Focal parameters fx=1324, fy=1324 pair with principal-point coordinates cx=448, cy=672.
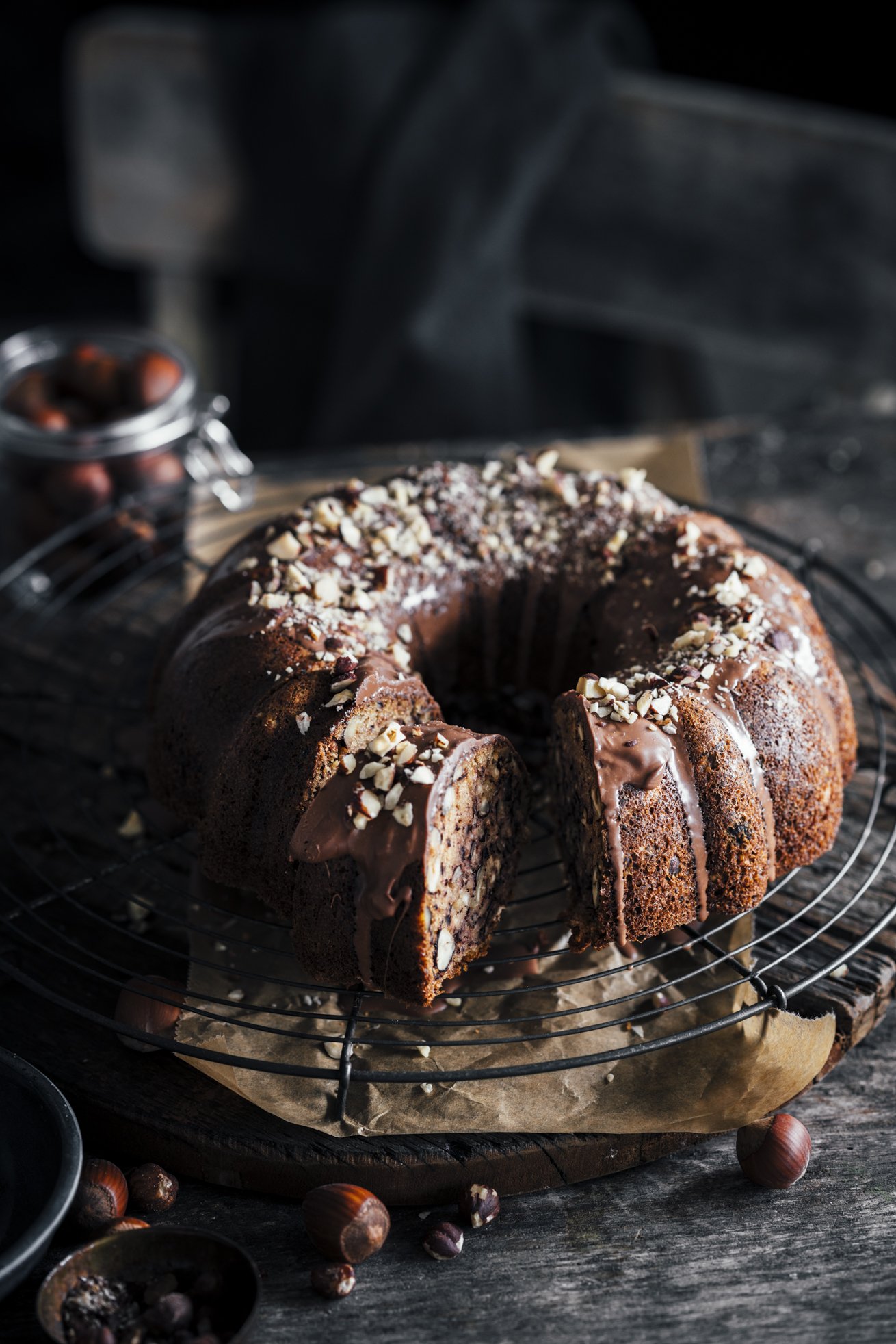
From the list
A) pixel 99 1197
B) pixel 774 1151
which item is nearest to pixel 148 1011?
pixel 99 1197

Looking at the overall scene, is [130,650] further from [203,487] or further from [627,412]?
[627,412]

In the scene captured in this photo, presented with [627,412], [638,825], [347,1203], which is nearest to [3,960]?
[347,1203]

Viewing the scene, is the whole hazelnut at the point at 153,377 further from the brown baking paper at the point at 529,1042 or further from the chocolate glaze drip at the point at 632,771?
the chocolate glaze drip at the point at 632,771

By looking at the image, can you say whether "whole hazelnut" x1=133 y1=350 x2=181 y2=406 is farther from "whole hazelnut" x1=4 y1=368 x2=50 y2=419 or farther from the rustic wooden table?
the rustic wooden table

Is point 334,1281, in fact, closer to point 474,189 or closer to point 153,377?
point 153,377

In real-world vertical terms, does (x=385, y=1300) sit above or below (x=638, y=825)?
below

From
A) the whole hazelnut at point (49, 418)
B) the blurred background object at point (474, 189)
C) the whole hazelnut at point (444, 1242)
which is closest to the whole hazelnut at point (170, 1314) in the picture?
the whole hazelnut at point (444, 1242)
